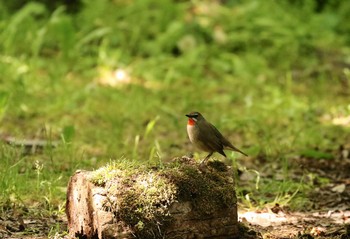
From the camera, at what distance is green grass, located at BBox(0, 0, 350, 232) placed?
6926mm

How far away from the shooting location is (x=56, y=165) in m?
6.21

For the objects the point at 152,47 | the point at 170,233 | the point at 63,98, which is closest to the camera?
the point at 170,233

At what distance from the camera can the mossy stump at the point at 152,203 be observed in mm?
4133

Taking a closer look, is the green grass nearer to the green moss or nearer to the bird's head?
the bird's head

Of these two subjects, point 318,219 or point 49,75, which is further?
point 49,75

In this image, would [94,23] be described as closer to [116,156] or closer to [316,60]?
[316,60]

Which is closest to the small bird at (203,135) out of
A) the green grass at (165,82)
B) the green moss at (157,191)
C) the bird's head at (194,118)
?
the bird's head at (194,118)

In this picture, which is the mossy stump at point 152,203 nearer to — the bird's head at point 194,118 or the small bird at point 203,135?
the small bird at point 203,135

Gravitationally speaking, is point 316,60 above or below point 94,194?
below

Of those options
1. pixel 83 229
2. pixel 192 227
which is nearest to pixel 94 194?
pixel 83 229

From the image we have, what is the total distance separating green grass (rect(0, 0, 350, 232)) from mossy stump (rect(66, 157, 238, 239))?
1123 millimetres

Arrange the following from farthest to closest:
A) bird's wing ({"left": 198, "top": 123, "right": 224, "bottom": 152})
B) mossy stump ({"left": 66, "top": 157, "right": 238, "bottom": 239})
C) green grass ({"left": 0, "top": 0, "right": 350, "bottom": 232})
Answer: green grass ({"left": 0, "top": 0, "right": 350, "bottom": 232}), bird's wing ({"left": 198, "top": 123, "right": 224, "bottom": 152}), mossy stump ({"left": 66, "top": 157, "right": 238, "bottom": 239})

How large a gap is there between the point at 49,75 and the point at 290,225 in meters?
5.21

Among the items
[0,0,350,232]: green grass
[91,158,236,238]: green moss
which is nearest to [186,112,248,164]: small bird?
[91,158,236,238]: green moss
